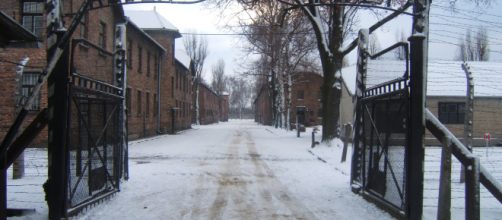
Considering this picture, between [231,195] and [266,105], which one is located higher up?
[266,105]

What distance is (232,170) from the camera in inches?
545

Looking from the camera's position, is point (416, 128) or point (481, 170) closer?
point (481, 170)

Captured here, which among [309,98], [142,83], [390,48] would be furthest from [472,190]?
[309,98]

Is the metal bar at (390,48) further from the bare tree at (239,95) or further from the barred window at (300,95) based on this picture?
the bare tree at (239,95)

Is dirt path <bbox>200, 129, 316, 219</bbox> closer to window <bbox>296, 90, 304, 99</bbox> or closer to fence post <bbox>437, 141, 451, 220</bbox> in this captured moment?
fence post <bbox>437, 141, 451, 220</bbox>

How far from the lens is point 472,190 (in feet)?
20.0

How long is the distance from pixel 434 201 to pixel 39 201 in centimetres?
673

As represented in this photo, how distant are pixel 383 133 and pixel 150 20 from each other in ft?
122

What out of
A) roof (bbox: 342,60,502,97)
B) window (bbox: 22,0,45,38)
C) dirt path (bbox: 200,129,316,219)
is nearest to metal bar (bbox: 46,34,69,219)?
dirt path (bbox: 200,129,316,219)

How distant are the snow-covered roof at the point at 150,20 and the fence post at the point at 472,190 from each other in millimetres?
37888

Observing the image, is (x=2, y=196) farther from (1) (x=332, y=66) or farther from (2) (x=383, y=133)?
(1) (x=332, y=66)

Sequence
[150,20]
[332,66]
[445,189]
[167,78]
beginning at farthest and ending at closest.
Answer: [150,20] → [167,78] → [332,66] → [445,189]

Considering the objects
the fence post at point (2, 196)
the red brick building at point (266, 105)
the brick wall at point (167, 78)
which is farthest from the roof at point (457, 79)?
the red brick building at point (266, 105)

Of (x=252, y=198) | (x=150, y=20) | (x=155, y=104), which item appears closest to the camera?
(x=252, y=198)
